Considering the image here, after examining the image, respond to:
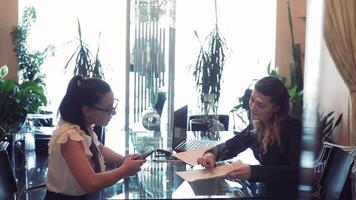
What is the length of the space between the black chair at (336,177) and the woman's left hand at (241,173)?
0.46 m

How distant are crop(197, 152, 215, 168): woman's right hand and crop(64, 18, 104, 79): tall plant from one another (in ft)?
9.10

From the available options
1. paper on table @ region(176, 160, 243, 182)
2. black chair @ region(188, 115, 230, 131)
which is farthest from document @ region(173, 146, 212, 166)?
black chair @ region(188, 115, 230, 131)

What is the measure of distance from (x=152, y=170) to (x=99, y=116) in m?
0.40

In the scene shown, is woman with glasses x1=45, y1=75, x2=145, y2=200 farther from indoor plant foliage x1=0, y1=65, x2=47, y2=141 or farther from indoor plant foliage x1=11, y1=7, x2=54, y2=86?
indoor plant foliage x1=11, y1=7, x2=54, y2=86

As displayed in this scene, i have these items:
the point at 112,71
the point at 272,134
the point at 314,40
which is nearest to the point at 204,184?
the point at 272,134

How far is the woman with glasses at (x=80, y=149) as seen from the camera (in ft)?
5.78

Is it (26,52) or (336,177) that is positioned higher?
(26,52)

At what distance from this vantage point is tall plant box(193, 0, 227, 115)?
485 cm

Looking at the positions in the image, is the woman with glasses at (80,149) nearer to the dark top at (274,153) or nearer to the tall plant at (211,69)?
the dark top at (274,153)

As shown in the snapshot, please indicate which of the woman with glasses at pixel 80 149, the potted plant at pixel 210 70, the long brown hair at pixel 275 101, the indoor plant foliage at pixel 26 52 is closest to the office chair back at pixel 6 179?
the woman with glasses at pixel 80 149

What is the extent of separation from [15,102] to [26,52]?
0.69 m

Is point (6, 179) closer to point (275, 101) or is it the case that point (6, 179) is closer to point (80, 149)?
point (80, 149)

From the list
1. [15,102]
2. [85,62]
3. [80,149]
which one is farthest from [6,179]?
[85,62]

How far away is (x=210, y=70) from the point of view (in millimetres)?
4855
